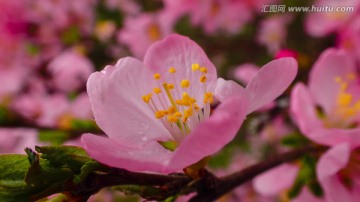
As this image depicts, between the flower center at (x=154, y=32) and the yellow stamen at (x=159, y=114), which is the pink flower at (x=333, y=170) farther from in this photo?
the flower center at (x=154, y=32)

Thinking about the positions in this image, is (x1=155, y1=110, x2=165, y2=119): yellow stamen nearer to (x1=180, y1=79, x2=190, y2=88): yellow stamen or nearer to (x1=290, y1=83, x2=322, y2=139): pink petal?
(x1=180, y1=79, x2=190, y2=88): yellow stamen

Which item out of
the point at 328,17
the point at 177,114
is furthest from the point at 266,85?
the point at 328,17

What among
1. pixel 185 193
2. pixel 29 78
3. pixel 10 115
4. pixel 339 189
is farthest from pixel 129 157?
pixel 29 78

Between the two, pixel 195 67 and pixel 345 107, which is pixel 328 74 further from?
pixel 195 67

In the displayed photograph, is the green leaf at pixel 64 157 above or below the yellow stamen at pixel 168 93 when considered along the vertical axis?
below

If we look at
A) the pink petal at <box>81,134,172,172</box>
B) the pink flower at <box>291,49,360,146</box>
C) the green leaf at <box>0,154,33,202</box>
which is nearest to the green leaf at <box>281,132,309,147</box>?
the pink flower at <box>291,49,360,146</box>

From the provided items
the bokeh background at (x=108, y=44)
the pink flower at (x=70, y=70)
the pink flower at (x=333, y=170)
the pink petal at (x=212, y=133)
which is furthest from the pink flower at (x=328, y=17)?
the pink flower at (x=70, y=70)
